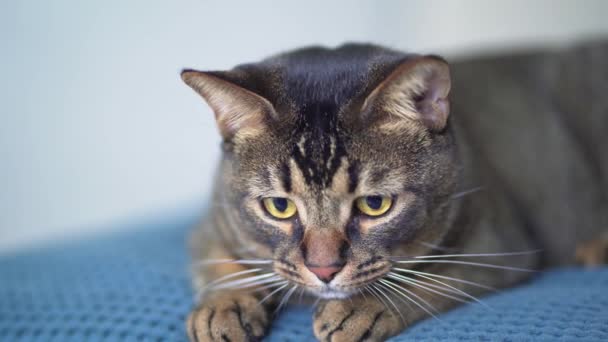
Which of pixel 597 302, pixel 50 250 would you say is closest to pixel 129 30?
pixel 50 250

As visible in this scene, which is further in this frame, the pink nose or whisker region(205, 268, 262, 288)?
whisker region(205, 268, 262, 288)

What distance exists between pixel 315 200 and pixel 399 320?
27 centimetres

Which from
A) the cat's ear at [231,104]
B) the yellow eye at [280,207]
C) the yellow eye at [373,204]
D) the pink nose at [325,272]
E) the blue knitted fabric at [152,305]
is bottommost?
the blue knitted fabric at [152,305]

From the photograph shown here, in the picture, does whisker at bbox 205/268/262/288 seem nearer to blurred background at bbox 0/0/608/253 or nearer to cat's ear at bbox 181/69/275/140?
cat's ear at bbox 181/69/275/140

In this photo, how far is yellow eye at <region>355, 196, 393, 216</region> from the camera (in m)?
1.05

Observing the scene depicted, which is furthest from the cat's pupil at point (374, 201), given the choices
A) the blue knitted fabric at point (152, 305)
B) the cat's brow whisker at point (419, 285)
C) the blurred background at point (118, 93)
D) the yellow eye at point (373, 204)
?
the blurred background at point (118, 93)

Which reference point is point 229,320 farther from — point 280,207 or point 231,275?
point 280,207

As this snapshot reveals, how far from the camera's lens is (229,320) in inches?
40.6

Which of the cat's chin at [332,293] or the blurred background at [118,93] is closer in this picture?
the cat's chin at [332,293]

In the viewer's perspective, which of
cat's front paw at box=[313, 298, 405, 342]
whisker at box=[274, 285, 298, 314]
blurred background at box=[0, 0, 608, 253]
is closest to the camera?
cat's front paw at box=[313, 298, 405, 342]

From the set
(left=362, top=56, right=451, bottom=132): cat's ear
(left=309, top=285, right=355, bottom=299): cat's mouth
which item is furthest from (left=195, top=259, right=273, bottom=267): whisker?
(left=362, top=56, right=451, bottom=132): cat's ear

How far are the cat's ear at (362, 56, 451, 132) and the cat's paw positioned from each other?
0.42m

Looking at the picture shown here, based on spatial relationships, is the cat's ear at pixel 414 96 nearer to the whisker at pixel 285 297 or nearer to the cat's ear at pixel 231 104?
the cat's ear at pixel 231 104

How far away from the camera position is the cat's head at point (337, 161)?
1.02 metres
